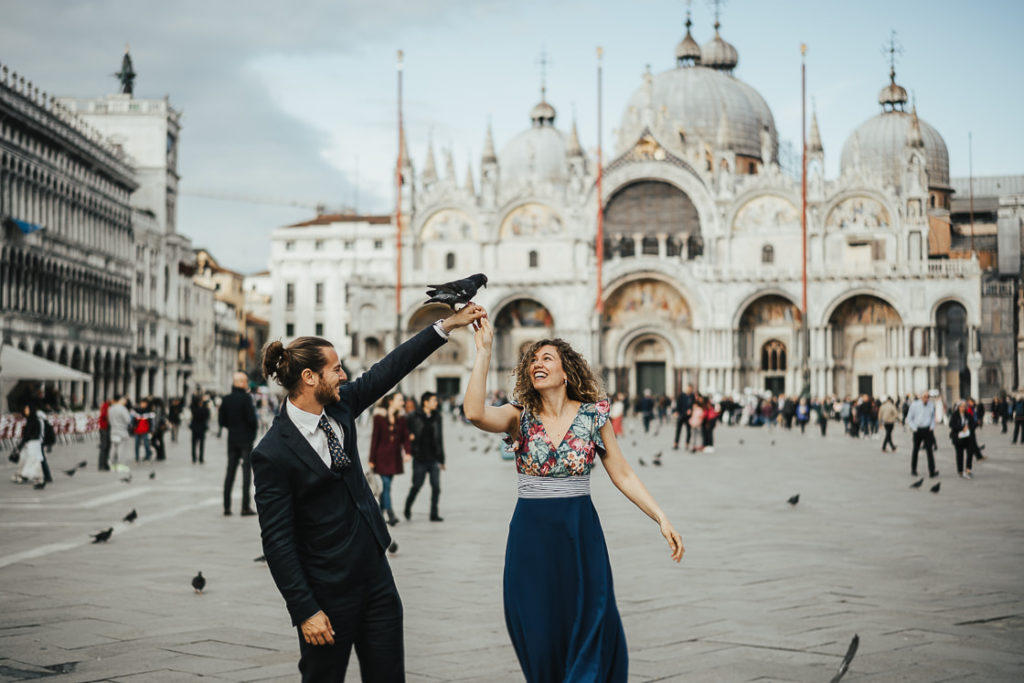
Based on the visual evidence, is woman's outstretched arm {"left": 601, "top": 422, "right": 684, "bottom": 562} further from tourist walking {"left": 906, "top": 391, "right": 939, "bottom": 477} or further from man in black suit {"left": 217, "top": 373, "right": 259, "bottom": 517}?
tourist walking {"left": 906, "top": 391, "right": 939, "bottom": 477}

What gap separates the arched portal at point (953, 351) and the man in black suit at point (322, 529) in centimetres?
4915

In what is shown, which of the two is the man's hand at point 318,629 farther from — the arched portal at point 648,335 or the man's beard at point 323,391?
the arched portal at point 648,335

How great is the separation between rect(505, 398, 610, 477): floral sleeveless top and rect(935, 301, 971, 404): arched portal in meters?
48.3

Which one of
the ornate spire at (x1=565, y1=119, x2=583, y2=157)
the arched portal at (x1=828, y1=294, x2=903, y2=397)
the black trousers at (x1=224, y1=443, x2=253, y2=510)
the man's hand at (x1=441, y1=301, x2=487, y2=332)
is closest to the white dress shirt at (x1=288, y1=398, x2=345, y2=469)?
the man's hand at (x1=441, y1=301, x2=487, y2=332)

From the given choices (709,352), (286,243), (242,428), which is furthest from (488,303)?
(242,428)

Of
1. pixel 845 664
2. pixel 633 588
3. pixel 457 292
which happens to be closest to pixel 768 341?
pixel 633 588

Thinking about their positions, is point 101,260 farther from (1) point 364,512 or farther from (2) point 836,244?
(1) point 364,512

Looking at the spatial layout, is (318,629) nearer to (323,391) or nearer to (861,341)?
(323,391)

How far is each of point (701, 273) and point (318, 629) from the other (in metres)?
49.2

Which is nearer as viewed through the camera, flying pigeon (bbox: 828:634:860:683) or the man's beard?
the man's beard

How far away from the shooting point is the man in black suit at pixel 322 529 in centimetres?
384

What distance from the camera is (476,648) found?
634cm

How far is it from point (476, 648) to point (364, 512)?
8.51 feet

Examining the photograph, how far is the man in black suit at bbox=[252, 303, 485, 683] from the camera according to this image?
384 centimetres
